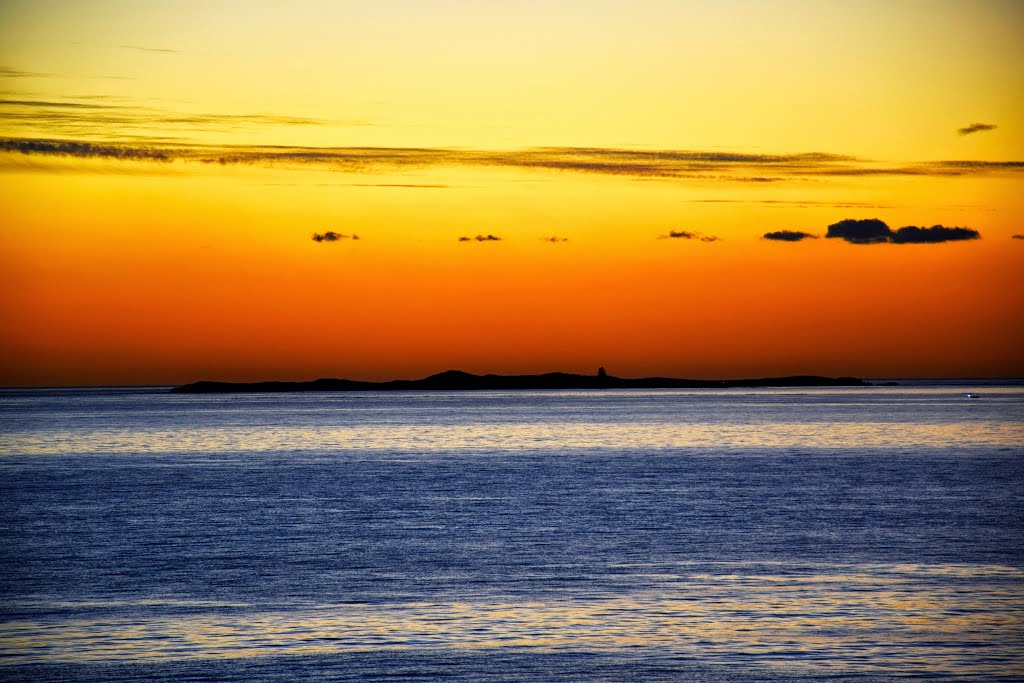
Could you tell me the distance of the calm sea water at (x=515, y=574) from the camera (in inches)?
917

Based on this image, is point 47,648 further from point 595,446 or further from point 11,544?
point 595,446

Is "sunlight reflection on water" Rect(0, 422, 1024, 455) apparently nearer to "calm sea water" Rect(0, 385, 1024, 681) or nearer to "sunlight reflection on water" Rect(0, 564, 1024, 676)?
"calm sea water" Rect(0, 385, 1024, 681)

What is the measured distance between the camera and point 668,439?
381 feet

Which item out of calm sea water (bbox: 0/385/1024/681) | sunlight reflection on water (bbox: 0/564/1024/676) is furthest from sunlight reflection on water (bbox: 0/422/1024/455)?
sunlight reflection on water (bbox: 0/564/1024/676)

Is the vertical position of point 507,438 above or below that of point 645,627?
below

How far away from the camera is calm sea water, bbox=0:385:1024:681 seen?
917 inches

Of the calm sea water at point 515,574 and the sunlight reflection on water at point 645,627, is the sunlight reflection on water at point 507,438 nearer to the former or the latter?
the calm sea water at point 515,574

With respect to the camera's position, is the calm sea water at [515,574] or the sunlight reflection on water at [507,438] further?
the sunlight reflection on water at [507,438]

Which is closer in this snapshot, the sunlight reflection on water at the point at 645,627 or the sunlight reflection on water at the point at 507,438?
the sunlight reflection on water at the point at 645,627

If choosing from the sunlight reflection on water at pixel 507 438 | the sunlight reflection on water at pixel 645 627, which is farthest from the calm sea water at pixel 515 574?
the sunlight reflection on water at pixel 507 438

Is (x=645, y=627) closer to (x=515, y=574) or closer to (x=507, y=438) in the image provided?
(x=515, y=574)

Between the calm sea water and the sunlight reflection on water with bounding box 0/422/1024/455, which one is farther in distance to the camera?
the sunlight reflection on water with bounding box 0/422/1024/455

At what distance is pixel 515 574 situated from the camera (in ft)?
107

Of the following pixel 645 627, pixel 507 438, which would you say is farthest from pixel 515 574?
pixel 507 438
